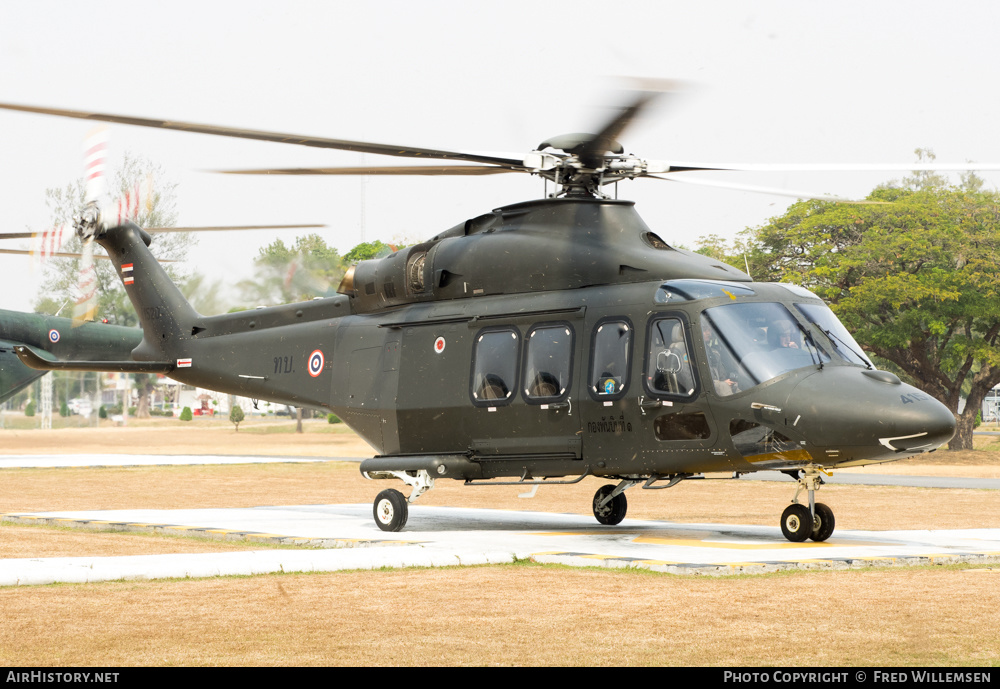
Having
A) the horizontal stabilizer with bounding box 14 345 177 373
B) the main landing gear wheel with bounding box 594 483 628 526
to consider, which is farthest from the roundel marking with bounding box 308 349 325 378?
the main landing gear wheel with bounding box 594 483 628 526

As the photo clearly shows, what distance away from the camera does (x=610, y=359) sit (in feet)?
45.6

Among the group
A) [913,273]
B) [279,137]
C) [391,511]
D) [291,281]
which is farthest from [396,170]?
[913,273]

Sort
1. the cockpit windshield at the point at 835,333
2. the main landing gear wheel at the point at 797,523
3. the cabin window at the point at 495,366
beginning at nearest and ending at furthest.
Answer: the cockpit windshield at the point at 835,333 < the main landing gear wheel at the point at 797,523 < the cabin window at the point at 495,366

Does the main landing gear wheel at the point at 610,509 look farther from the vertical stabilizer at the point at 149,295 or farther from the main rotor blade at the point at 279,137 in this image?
the vertical stabilizer at the point at 149,295

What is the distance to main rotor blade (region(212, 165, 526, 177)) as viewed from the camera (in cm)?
1261

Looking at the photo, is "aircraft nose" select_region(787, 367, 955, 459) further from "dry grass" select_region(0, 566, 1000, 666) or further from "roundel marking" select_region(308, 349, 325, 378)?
"roundel marking" select_region(308, 349, 325, 378)

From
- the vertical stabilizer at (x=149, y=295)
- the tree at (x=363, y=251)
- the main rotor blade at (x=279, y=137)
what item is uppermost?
the tree at (x=363, y=251)

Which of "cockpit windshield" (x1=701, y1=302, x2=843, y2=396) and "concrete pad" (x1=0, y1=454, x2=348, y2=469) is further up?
"cockpit windshield" (x1=701, y1=302, x2=843, y2=396)

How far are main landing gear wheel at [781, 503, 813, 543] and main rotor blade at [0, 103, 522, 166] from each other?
529 centimetres

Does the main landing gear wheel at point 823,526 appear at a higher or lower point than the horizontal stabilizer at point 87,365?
lower

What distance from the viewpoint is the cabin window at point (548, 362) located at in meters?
14.3

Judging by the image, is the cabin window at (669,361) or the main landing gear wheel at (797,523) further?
the main landing gear wheel at (797,523)

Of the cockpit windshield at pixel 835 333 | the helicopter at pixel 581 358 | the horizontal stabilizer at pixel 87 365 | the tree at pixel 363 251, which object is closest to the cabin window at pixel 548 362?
the helicopter at pixel 581 358

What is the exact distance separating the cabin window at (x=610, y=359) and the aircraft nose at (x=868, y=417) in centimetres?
214
